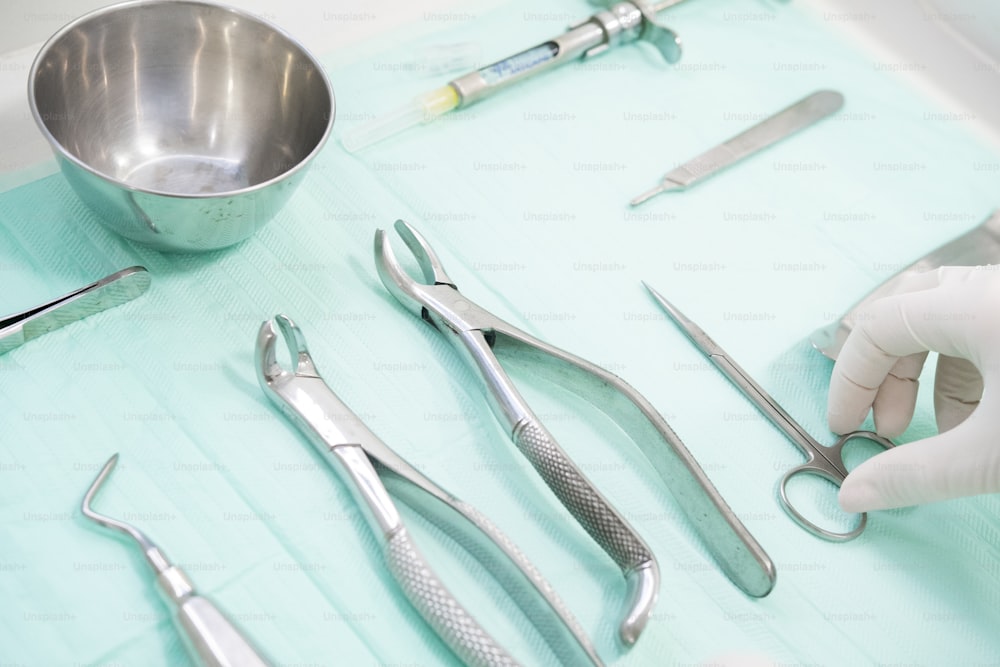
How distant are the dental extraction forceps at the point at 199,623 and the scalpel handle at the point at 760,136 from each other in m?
0.57

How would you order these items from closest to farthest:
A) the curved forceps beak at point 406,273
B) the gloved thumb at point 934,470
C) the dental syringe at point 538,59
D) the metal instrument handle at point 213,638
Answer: the metal instrument handle at point 213,638 < the gloved thumb at point 934,470 < the curved forceps beak at point 406,273 < the dental syringe at point 538,59

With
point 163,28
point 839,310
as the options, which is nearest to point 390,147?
point 163,28

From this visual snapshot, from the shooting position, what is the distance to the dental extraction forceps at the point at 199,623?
0.58m

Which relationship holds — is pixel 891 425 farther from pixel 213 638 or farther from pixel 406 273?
pixel 213 638

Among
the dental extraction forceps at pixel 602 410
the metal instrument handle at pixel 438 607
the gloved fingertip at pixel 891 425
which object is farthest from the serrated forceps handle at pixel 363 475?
the gloved fingertip at pixel 891 425

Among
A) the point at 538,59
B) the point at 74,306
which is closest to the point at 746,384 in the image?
the point at 538,59

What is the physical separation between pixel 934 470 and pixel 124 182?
61cm

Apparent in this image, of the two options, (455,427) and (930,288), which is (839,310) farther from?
(455,427)

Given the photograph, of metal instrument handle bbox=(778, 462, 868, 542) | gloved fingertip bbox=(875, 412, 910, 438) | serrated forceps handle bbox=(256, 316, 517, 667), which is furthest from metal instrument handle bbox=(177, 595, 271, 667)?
gloved fingertip bbox=(875, 412, 910, 438)

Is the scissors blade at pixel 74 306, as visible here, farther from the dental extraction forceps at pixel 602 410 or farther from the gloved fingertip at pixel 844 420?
the gloved fingertip at pixel 844 420

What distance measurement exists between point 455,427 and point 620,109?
0.44 metres

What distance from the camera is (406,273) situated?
814 mm

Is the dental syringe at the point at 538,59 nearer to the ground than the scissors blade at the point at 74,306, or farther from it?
farther from it

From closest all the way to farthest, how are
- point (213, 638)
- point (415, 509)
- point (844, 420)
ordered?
point (213, 638) < point (415, 509) < point (844, 420)
